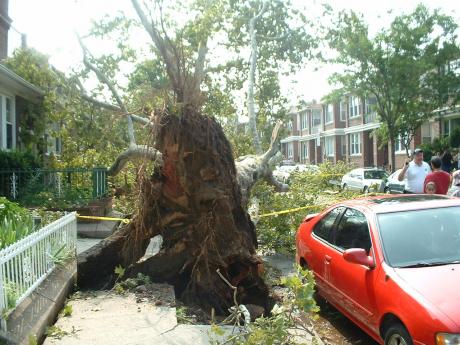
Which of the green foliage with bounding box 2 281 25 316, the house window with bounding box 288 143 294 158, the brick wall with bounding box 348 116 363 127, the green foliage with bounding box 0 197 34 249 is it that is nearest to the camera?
the green foliage with bounding box 2 281 25 316

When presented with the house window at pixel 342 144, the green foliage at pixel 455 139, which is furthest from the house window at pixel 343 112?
the green foliage at pixel 455 139

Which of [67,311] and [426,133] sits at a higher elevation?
[426,133]

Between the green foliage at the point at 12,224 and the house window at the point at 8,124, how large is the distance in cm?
894

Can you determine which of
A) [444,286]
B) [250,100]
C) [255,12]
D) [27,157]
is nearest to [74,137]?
[27,157]

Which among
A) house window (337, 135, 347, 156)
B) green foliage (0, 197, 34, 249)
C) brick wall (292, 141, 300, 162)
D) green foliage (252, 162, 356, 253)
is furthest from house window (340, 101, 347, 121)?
green foliage (0, 197, 34, 249)

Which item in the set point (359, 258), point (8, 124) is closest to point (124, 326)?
point (359, 258)

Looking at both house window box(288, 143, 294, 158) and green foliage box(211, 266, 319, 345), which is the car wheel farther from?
house window box(288, 143, 294, 158)

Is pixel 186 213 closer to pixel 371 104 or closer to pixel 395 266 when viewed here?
pixel 395 266

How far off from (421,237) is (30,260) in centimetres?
376

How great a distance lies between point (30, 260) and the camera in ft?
16.1

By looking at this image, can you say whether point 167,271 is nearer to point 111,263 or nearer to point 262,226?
point 111,263

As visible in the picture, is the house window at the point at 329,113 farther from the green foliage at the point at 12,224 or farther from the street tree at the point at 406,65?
the green foliage at the point at 12,224

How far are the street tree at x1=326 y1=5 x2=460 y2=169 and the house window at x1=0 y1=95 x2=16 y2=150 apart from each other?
14396 mm

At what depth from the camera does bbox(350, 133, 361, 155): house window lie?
45.7 meters
